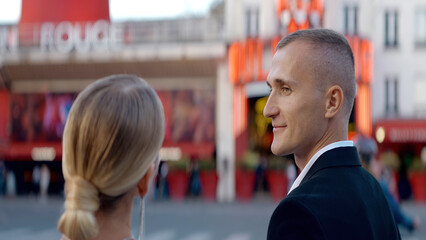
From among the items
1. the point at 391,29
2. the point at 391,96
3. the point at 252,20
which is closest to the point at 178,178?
the point at 252,20

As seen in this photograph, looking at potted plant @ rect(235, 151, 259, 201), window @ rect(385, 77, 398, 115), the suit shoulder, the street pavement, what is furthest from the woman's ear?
window @ rect(385, 77, 398, 115)

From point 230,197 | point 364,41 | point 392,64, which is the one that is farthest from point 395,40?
point 230,197

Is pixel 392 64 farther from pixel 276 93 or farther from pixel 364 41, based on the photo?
pixel 276 93

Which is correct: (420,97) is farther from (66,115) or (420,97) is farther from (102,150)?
(102,150)

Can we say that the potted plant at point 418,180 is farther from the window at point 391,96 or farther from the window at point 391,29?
the window at point 391,29

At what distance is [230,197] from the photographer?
2156cm

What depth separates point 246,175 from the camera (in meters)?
20.5

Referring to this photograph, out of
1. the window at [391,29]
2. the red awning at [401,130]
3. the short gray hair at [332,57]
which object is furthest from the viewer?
the window at [391,29]

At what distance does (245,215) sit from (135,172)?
14473mm

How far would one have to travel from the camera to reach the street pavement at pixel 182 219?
1145 centimetres

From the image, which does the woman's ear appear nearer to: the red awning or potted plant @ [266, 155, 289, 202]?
potted plant @ [266, 155, 289, 202]

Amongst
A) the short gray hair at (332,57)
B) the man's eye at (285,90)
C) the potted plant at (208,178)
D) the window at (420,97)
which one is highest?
the short gray hair at (332,57)

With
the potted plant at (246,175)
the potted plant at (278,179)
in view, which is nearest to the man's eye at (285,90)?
the potted plant at (278,179)

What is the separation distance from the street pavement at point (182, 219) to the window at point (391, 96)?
13.4ft
